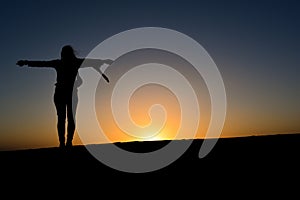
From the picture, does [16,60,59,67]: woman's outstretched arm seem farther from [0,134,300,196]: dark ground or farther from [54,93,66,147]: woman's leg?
[0,134,300,196]: dark ground

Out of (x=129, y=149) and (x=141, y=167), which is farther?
(x=129, y=149)

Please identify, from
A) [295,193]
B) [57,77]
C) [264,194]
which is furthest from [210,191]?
[57,77]

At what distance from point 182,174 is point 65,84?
13.7ft

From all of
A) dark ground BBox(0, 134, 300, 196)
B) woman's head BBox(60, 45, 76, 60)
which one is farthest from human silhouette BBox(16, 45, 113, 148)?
dark ground BBox(0, 134, 300, 196)

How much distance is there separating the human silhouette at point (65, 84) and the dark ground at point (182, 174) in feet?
3.33

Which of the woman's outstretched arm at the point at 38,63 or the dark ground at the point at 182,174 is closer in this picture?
the dark ground at the point at 182,174

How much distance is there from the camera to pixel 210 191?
4.98m

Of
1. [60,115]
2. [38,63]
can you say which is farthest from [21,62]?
[60,115]

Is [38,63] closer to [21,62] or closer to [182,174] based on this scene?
[21,62]

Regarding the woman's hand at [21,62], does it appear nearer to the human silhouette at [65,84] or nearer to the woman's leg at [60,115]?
the human silhouette at [65,84]

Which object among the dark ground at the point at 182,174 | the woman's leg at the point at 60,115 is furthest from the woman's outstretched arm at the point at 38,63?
the dark ground at the point at 182,174

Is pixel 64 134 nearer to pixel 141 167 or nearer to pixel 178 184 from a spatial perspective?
pixel 141 167

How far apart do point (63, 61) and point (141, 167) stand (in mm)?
3423

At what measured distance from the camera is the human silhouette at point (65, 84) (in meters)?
9.30
